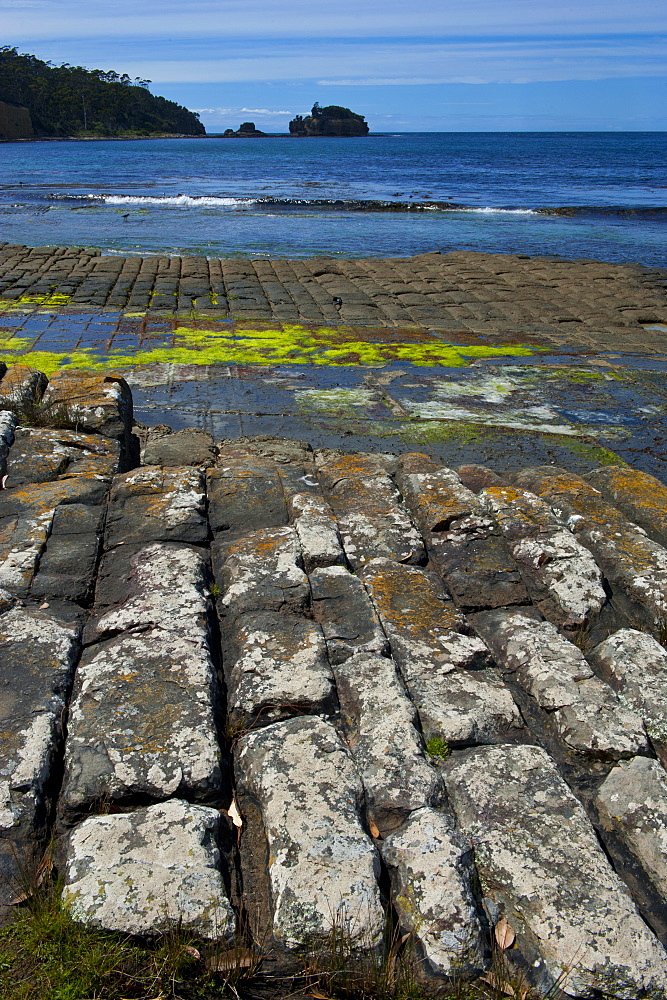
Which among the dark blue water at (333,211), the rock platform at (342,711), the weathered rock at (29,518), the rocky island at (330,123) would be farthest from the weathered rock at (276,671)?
the rocky island at (330,123)

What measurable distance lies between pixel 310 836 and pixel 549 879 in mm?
624

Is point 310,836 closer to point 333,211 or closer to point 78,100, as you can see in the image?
point 333,211

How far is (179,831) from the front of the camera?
205cm

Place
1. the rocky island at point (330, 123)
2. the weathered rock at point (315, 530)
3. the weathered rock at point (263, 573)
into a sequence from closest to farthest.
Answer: the weathered rock at point (263, 573) < the weathered rock at point (315, 530) < the rocky island at point (330, 123)

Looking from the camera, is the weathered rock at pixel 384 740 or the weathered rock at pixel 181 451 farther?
the weathered rock at pixel 181 451

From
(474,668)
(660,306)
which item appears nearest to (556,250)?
(660,306)

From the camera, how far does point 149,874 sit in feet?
6.28

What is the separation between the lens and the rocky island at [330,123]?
155 meters

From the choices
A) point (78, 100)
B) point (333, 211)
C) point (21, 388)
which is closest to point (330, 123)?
point (78, 100)

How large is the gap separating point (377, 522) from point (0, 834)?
217cm

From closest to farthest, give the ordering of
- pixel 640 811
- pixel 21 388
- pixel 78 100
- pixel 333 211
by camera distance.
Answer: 1. pixel 640 811
2. pixel 21 388
3. pixel 333 211
4. pixel 78 100

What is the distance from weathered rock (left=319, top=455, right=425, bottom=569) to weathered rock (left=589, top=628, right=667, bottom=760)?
3.06 ft

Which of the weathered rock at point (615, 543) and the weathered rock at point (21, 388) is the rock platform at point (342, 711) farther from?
the weathered rock at point (21, 388)

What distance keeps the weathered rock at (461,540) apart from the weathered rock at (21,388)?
7.87 feet
